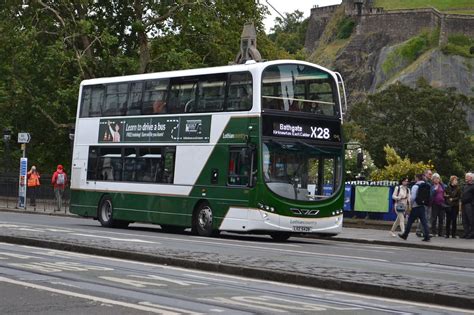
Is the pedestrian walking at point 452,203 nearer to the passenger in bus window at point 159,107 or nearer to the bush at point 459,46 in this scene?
the passenger in bus window at point 159,107

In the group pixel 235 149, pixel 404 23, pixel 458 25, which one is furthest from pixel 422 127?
pixel 235 149

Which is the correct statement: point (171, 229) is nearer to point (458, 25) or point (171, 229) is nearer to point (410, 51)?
point (410, 51)

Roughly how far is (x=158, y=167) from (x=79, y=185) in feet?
14.8

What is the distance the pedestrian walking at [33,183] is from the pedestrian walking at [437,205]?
21152 mm

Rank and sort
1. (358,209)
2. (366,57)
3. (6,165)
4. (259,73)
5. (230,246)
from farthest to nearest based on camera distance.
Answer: (366,57)
(6,165)
(358,209)
(259,73)
(230,246)

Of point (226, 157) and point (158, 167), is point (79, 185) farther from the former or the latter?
point (226, 157)

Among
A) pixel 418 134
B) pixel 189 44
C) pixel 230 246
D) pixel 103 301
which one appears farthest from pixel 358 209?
pixel 418 134

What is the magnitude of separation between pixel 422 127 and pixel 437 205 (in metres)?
61.7

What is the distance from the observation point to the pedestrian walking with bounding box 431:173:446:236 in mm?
28438

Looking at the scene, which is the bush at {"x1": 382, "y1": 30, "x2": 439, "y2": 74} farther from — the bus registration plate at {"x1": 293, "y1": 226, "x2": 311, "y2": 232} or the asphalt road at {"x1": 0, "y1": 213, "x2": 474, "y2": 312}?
the asphalt road at {"x1": 0, "y1": 213, "x2": 474, "y2": 312}

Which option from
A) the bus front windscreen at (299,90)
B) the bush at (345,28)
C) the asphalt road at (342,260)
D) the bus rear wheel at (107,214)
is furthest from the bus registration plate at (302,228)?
the bush at (345,28)

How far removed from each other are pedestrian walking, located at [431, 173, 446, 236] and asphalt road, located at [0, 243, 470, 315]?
14536mm

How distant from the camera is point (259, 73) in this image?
24.8 meters

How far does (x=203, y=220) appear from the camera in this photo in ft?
86.0
